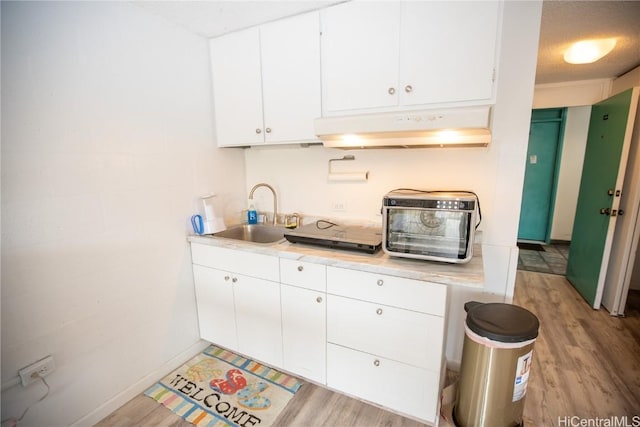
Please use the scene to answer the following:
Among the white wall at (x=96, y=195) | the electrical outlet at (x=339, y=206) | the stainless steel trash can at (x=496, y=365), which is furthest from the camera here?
the electrical outlet at (x=339, y=206)

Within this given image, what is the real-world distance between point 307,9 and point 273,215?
4.78ft

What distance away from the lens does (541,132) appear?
4559 millimetres

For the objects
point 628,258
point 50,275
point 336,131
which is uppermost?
point 336,131

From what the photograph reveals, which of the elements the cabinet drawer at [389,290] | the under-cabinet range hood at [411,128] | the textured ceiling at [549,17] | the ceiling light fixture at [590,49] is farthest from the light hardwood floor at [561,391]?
the textured ceiling at [549,17]

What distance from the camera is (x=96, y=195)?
1.51m

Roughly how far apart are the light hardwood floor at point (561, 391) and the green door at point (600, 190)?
1.68ft

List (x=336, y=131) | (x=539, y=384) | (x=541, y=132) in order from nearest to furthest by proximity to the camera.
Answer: (x=336, y=131)
(x=539, y=384)
(x=541, y=132)

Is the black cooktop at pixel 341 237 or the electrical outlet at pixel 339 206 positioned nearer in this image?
the black cooktop at pixel 341 237

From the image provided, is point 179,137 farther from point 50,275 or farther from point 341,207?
point 341,207

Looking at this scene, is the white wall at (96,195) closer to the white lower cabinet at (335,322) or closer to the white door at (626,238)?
the white lower cabinet at (335,322)

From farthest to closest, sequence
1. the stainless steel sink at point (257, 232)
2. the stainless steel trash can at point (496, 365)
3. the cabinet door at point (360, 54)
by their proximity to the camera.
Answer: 1. the stainless steel sink at point (257, 232)
2. the cabinet door at point (360, 54)
3. the stainless steel trash can at point (496, 365)

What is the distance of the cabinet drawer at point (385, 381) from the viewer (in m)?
1.46

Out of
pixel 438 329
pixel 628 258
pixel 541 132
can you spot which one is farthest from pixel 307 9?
pixel 541 132

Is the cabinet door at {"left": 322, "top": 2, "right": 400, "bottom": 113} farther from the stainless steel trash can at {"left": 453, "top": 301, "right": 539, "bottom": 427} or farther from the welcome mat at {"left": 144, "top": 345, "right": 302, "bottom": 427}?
the welcome mat at {"left": 144, "top": 345, "right": 302, "bottom": 427}
